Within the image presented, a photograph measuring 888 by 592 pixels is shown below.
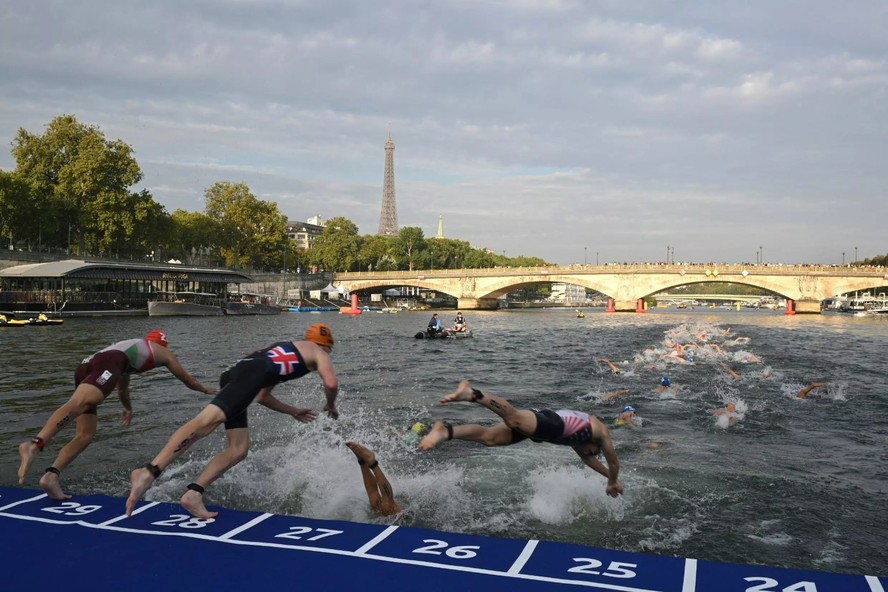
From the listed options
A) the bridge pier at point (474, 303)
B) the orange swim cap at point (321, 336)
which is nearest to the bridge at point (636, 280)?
the bridge pier at point (474, 303)

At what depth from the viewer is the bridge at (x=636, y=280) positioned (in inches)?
3644

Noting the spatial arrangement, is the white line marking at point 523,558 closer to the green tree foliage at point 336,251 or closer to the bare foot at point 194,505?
the bare foot at point 194,505

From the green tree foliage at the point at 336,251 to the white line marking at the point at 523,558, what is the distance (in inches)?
5016

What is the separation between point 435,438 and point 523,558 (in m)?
1.54

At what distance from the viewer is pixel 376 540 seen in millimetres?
6711

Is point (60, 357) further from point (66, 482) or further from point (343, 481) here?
point (343, 481)

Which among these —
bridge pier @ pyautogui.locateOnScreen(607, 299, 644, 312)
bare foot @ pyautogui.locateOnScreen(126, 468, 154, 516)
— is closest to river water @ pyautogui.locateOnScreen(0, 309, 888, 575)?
bare foot @ pyautogui.locateOnScreen(126, 468, 154, 516)

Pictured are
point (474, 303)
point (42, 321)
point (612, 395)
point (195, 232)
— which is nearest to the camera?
point (612, 395)

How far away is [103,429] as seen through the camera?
14.8 meters

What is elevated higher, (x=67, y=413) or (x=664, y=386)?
(x=67, y=413)

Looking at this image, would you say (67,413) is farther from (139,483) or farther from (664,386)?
(664,386)

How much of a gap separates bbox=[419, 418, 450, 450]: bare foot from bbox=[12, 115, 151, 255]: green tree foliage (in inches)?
3015

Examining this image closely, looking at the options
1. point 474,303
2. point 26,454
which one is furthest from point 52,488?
point 474,303

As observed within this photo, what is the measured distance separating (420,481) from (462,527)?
1959mm
